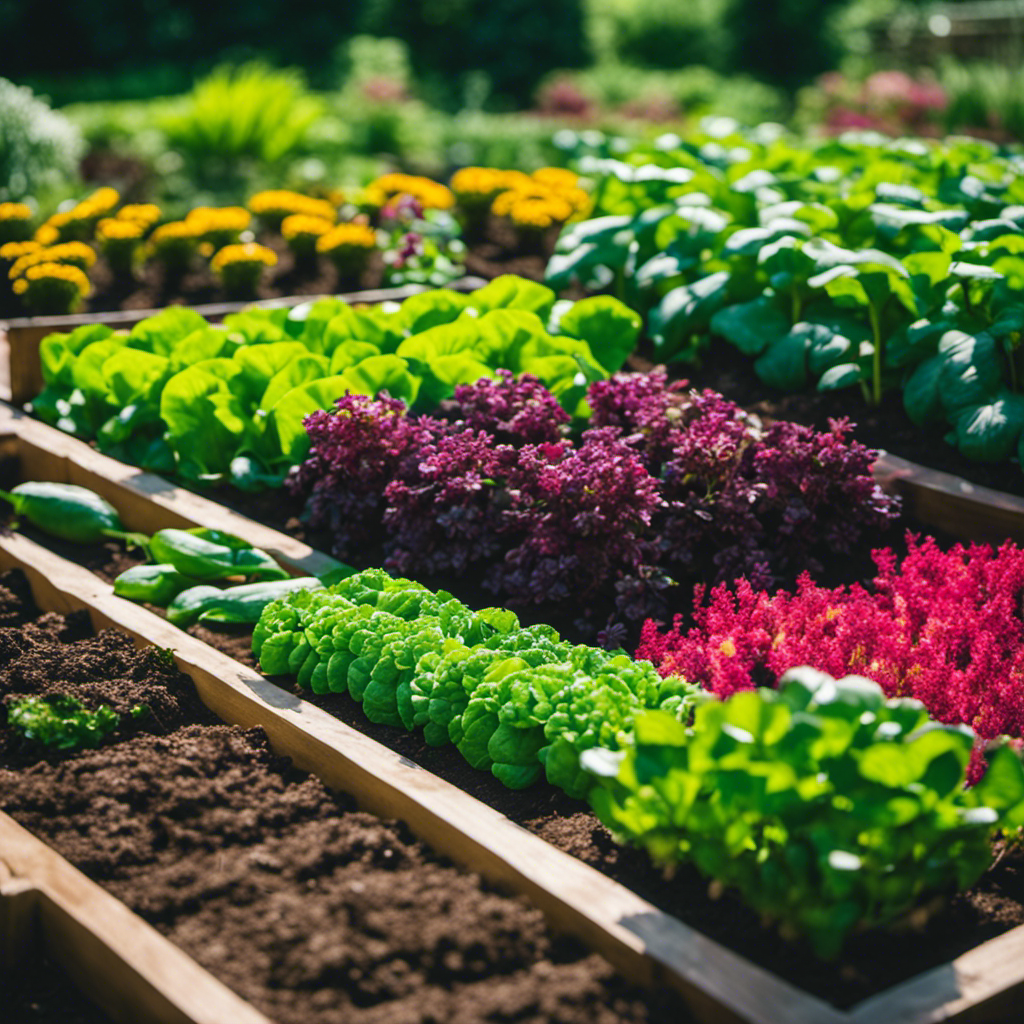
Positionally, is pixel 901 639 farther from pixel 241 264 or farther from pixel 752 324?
pixel 241 264

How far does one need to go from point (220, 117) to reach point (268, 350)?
6198mm

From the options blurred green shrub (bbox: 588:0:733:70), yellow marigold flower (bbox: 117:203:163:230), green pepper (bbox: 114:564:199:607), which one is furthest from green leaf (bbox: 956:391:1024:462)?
blurred green shrub (bbox: 588:0:733:70)

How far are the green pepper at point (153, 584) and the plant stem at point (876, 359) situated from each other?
100 inches

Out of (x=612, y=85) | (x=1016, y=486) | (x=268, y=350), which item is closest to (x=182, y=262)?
(x=268, y=350)

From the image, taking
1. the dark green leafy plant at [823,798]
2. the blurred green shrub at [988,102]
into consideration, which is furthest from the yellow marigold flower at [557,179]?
the blurred green shrub at [988,102]

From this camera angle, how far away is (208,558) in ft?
11.1

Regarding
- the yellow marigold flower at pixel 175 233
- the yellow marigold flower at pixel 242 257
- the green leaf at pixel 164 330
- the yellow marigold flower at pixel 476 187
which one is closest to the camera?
the green leaf at pixel 164 330

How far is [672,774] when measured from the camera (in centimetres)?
191

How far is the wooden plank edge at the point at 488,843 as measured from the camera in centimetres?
182

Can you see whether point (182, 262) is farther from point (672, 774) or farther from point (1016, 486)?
point (672, 774)

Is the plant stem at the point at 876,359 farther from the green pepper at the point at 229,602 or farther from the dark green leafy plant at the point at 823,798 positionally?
the dark green leafy plant at the point at 823,798

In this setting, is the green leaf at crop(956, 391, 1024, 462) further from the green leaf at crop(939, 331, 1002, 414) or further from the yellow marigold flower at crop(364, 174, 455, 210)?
the yellow marigold flower at crop(364, 174, 455, 210)

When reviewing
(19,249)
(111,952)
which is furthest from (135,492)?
(19,249)

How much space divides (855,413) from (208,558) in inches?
96.6
